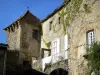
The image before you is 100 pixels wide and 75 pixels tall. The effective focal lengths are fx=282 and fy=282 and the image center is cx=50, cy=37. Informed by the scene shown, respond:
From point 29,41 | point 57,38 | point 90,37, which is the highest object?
point 29,41

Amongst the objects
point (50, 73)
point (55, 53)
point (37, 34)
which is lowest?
point (50, 73)

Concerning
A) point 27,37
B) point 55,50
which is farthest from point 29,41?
point 55,50

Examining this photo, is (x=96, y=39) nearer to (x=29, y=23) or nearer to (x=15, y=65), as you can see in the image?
(x=15, y=65)

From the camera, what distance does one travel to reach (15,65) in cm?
3362

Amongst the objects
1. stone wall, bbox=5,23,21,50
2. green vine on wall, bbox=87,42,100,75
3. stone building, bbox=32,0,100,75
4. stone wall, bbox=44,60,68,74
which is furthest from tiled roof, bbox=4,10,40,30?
green vine on wall, bbox=87,42,100,75

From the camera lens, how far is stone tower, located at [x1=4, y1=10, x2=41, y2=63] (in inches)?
1500

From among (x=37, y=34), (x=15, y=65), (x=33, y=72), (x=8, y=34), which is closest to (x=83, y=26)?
(x=33, y=72)

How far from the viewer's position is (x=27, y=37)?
3869cm

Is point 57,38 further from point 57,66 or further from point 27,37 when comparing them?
point 27,37

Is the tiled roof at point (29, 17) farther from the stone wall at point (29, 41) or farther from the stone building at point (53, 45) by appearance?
the stone building at point (53, 45)

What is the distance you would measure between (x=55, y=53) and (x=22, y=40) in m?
8.75

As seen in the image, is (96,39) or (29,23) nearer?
(96,39)

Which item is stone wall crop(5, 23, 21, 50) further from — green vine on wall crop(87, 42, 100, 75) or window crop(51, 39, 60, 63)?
green vine on wall crop(87, 42, 100, 75)

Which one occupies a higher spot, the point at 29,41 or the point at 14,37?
the point at 14,37
